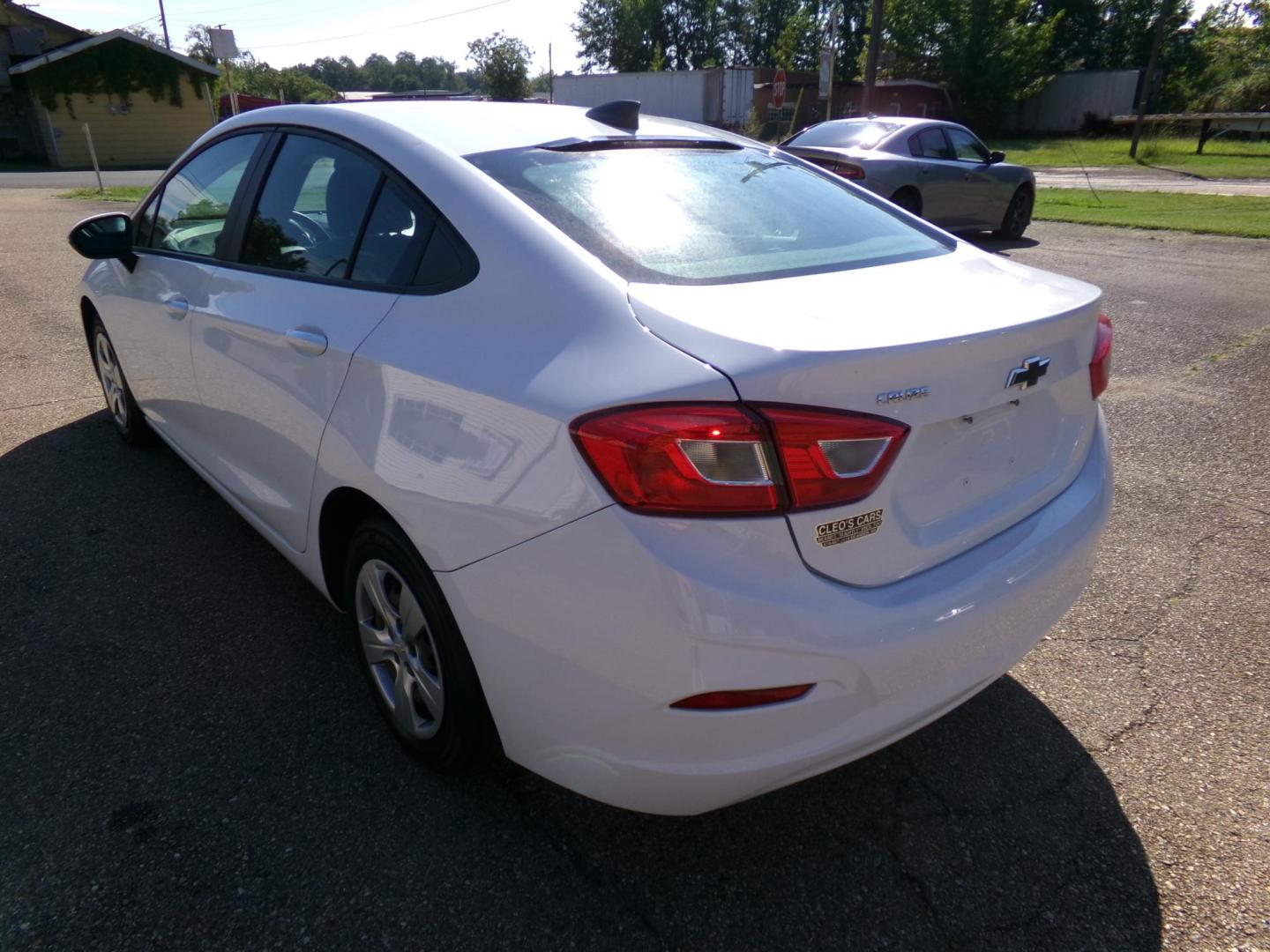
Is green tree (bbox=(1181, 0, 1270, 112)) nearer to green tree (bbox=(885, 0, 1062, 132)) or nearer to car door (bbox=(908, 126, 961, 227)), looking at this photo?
green tree (bbox=(885, 0, 1062, 132))

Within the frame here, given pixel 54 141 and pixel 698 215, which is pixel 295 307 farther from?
pixel 54 141

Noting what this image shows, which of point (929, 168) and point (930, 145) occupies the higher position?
point (930, 145)

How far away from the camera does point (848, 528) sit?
1788 millimetres

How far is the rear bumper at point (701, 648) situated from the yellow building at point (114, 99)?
39986 millimetres

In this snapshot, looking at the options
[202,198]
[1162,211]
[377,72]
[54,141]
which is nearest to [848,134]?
[1162,211]

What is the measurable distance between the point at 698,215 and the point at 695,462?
39.0 inches

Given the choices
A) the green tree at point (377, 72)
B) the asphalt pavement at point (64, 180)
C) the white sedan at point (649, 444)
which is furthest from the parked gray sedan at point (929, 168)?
the green tree at point (377, 72)

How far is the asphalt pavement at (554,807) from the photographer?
80.0 inches

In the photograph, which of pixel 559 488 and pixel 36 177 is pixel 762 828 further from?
pixel 36 177

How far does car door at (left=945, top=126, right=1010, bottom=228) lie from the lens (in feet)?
38.2

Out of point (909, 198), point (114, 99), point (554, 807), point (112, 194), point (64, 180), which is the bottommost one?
point (64, 180)

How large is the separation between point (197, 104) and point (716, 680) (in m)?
45.2

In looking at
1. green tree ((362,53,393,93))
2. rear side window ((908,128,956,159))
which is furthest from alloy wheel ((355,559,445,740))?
green tree ((362,53,393,93))

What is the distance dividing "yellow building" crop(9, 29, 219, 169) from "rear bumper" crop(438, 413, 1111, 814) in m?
40.0
